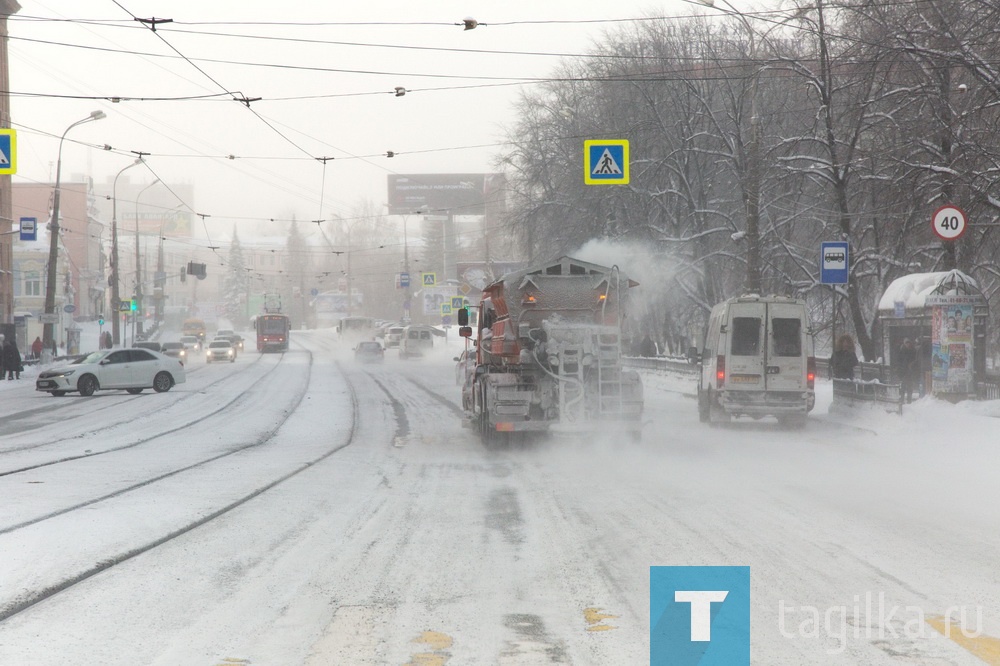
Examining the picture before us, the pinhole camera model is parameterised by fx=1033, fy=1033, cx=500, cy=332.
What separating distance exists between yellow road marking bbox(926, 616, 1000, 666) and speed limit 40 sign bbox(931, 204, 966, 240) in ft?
44.3

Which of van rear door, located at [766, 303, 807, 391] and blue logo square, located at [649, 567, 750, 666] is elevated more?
van rear door, located at [766, 303, 807, 391]

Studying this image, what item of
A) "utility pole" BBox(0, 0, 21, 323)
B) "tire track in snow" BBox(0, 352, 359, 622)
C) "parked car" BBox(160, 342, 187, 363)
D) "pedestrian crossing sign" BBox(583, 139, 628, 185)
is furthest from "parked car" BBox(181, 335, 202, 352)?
"tire track in snow" BBox(0, 352, 359, 622)

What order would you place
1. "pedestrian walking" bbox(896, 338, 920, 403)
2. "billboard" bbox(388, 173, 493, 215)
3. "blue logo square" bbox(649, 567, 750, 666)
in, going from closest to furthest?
1. "blue logo square" bbox(649, 567, 750, 666)
2. "pedestrian walking" bbox(896, 338, 920, 403)
3. "billboard" bbox(388, 173, 493, 215)

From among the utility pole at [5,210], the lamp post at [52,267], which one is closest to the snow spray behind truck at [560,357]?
the lamp post at [52,267]

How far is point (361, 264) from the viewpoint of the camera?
6348 inches

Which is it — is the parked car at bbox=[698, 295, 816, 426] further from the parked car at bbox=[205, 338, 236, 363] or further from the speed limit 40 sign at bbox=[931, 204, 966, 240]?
the parked car at bbox=[205, 338, 236, 363]

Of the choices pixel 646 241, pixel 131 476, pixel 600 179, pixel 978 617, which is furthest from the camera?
pixel 646 241

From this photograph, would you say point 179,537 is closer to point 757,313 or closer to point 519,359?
point 519,359

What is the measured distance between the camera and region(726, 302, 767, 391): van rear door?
20.8 metres

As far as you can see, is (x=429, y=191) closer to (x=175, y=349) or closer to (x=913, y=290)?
(x=175, y=349)

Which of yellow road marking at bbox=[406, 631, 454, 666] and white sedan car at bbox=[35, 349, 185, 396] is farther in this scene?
white sedan car at bbox=[35, 349, 185, 396]

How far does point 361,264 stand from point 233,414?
138m

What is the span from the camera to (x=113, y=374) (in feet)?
108

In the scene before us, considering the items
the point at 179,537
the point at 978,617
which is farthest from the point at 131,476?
the point at 978,617
